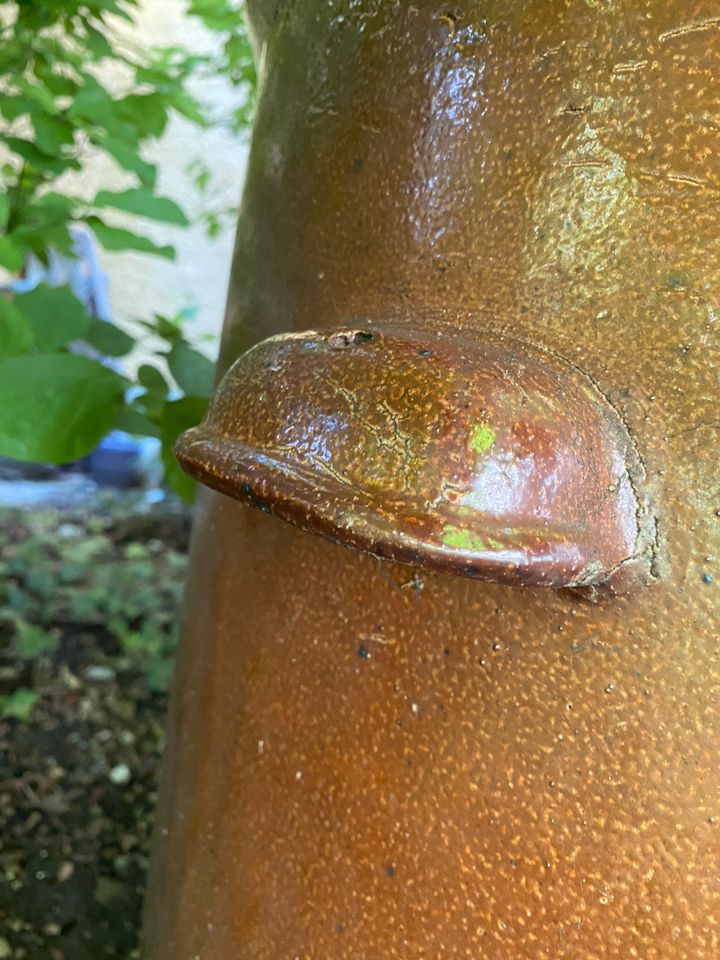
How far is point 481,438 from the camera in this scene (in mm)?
288

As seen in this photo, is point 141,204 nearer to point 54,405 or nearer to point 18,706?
point 54,405

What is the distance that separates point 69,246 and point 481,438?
29.7 inches

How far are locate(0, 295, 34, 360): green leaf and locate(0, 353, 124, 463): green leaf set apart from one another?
0.7 inches

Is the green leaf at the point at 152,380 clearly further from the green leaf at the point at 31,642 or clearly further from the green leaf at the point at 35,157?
the green leaf at the point at 31,642

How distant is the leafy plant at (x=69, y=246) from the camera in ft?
2.00

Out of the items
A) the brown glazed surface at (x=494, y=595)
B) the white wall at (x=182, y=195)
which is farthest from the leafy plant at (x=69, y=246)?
the white wall at (x=182, y=195)

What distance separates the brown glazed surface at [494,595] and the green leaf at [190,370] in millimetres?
305

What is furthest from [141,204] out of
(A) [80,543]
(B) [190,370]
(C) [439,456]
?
(A) [80,543]

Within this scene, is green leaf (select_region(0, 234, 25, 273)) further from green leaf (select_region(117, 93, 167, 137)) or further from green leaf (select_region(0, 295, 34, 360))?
green leaf (select_region(117, 93, 167, 137))

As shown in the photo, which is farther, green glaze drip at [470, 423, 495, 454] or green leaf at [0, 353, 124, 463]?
green leaf at [0, 353, 124, 463]

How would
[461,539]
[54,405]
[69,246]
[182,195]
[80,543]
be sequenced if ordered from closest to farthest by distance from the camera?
[461,539]
[54,405]
[69,246]
[80,543]
[182,195]

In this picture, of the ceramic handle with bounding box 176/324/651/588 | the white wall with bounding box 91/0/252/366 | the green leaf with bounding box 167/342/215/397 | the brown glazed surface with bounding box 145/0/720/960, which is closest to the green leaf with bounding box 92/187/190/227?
the green leaf with bounding box 167/342/215/397

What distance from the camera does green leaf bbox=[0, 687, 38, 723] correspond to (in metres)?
0.94

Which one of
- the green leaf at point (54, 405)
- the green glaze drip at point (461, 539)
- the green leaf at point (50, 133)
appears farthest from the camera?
the green leaf at point (50, 133)
